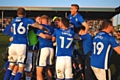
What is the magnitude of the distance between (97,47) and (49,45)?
182 centimetres

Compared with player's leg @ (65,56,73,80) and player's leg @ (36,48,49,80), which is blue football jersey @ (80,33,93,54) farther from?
player's leg @ (65,56,73,80)

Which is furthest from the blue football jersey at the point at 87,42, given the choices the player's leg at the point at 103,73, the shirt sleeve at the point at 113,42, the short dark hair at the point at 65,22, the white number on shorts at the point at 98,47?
the shirt sleeve at the point at 113,42

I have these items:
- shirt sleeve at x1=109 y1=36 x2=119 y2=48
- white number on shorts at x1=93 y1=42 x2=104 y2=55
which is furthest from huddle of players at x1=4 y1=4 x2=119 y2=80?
shirt sleeve at x1=109 y1=36 x2=119 y2=48

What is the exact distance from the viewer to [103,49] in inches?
183

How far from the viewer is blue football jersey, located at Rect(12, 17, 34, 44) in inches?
234

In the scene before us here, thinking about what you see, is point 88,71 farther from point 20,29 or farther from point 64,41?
point 20,29

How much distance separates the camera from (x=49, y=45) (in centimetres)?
625

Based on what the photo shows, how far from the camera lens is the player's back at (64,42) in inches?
204

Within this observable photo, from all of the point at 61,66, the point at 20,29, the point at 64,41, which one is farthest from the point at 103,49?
the point at 20,29

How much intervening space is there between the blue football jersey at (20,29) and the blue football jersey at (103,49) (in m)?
1.93

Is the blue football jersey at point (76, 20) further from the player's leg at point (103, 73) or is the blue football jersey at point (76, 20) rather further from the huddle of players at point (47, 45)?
the player's leg at point (103, 73)

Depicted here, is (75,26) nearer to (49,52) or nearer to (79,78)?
(49,52)

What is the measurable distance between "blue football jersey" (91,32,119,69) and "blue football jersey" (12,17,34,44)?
75.8 inches

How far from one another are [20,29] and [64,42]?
135 centimetres
